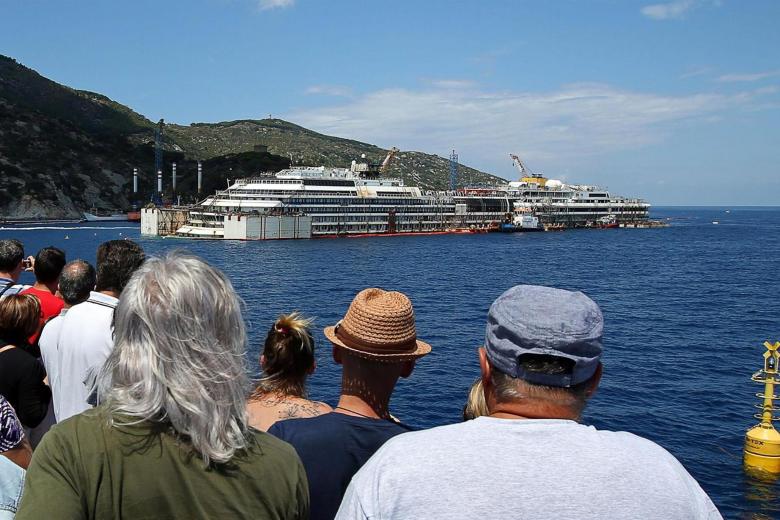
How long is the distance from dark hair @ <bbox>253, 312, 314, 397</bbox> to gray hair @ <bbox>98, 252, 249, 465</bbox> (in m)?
1.67

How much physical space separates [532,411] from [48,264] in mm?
5544

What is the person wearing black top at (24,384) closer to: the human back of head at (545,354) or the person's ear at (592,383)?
the human back of head at (545,354)

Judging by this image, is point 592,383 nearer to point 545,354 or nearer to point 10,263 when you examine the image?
point 545,354

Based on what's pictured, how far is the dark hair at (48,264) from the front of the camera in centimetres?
646

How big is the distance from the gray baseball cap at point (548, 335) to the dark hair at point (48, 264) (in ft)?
17.5

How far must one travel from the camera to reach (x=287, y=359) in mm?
4137

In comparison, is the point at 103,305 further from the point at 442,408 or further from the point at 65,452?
the point at 442,408

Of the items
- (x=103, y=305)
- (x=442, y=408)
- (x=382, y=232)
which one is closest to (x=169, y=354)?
(x=103, y=305)

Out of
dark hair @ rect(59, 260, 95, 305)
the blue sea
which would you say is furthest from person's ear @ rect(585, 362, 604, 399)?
dark hair @ rect(59, 260, 95, 305)

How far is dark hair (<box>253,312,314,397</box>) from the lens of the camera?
4.10 m

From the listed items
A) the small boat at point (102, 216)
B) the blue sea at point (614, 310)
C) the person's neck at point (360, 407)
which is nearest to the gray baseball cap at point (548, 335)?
the blue sea at point (614, 310)

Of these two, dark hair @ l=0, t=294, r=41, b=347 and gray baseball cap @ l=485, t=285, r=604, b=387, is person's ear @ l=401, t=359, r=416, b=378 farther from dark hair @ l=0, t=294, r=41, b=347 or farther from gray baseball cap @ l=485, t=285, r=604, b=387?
dark hair @ l=0, t=294, r=41, b=347

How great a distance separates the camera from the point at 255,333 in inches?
1105

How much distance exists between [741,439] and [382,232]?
8880cm
